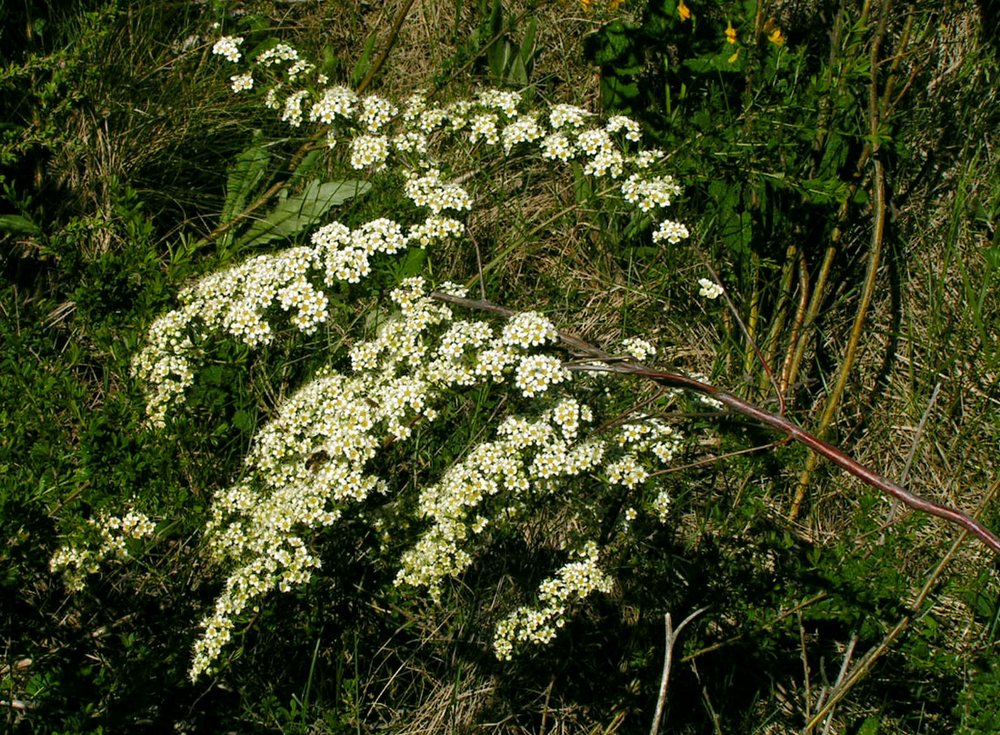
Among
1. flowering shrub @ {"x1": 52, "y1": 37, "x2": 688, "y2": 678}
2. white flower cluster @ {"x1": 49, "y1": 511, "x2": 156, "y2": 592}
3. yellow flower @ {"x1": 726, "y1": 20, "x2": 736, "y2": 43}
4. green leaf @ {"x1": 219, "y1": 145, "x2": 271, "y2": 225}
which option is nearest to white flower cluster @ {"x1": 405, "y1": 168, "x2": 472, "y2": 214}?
flowering shrub @ {"x1": 52, "y1": 37, "x2": 688, "y2": 678}

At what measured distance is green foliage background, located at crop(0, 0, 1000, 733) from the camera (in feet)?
9.02

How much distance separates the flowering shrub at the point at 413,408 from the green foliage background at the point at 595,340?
0.18 metres

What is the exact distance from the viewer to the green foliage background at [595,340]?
2.75m

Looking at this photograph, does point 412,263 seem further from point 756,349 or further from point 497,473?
point 756,349

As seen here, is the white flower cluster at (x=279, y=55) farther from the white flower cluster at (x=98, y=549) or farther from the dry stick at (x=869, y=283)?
the dry stick at (x=869, y=283)

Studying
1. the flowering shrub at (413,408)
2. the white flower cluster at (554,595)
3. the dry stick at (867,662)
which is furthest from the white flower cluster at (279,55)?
the dry stick at (867,662)

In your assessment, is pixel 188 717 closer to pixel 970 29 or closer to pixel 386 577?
pixel 386 577

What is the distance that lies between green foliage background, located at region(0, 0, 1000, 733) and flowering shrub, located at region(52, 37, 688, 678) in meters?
0.18

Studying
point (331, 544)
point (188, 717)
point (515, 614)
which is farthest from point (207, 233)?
point (515, 614)

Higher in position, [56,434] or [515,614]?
[56,434]

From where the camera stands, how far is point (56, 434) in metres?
2.73

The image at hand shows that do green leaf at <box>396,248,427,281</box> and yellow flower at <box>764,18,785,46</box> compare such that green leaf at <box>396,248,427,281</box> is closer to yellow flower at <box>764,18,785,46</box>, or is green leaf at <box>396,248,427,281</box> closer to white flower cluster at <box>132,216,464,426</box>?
white flower cluster at <box>132,216,464,426</box>

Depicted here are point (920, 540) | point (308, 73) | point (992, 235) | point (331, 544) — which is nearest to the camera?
point (331, 544)

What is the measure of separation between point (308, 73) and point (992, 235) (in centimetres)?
273
